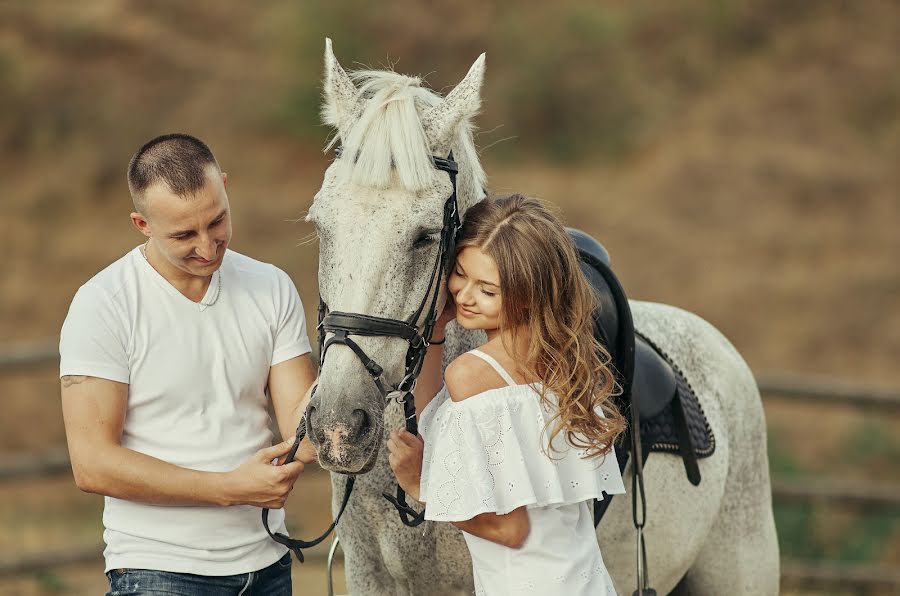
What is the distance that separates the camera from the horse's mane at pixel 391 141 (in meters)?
2.35

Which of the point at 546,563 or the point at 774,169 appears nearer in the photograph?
the point at 546,563

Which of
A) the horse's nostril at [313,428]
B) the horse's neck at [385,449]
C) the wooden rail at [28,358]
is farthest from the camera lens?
the wooden rail at [28,358]

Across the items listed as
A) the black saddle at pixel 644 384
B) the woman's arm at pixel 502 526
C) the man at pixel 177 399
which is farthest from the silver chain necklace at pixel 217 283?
the black saddle at pixel 644 384

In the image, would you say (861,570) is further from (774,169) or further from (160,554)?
(774,169)

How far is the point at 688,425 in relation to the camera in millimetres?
3465

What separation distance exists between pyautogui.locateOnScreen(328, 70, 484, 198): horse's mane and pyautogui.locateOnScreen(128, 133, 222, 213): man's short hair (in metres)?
0.33

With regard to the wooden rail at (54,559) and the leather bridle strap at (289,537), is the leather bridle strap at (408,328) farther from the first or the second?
the wooden rail at (54,559)

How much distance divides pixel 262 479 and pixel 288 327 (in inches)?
17.3

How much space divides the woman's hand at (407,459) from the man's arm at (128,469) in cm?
22

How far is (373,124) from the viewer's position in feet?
7.96

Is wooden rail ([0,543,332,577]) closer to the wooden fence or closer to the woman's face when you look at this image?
the wooden fence

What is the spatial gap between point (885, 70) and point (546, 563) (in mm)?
17587

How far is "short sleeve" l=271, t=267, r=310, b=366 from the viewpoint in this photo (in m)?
2.60

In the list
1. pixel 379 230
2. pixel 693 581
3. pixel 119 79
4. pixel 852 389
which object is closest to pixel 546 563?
pixel 379 230
